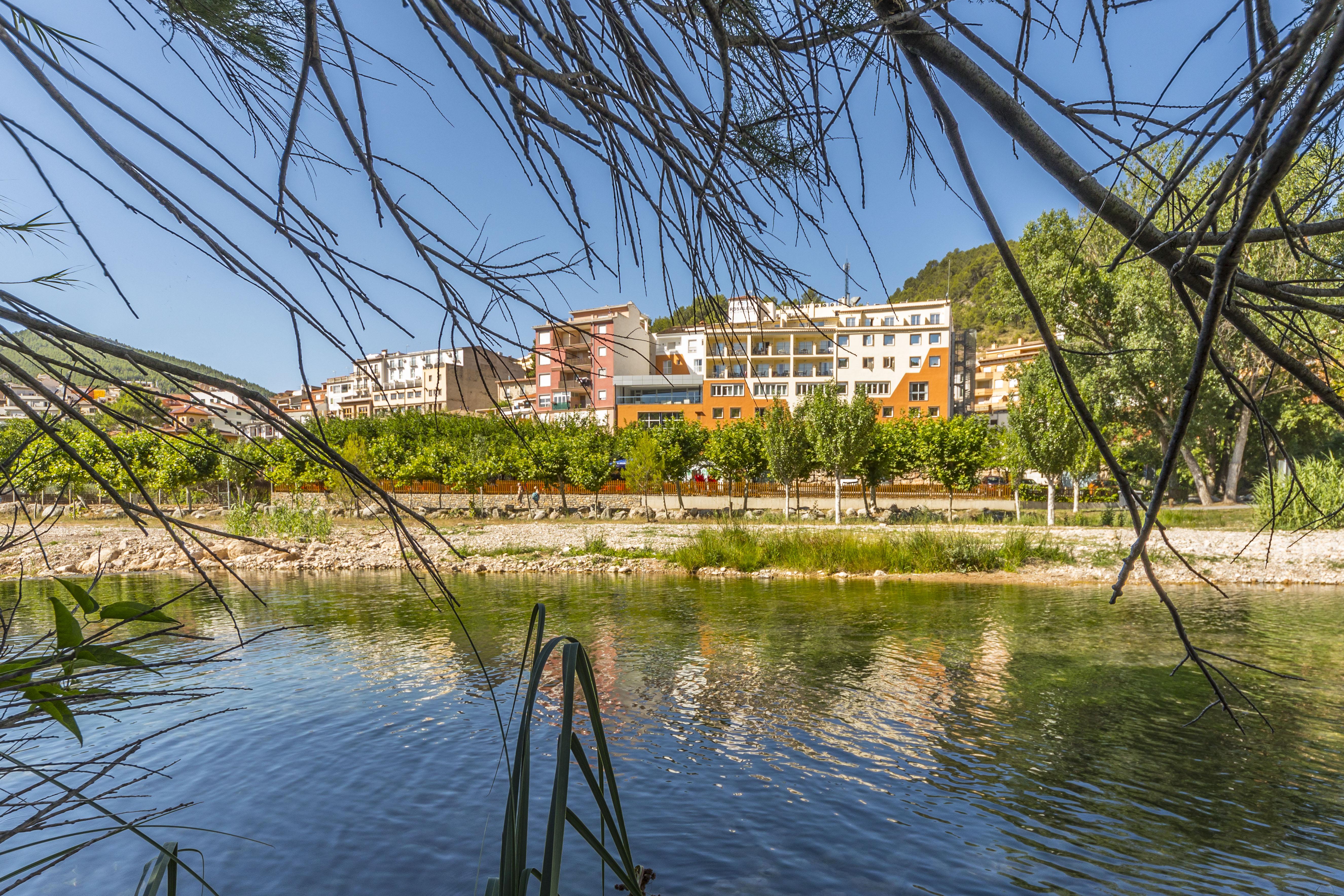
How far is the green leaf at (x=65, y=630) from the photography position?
941 mm

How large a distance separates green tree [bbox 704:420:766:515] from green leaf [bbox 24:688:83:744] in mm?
30462

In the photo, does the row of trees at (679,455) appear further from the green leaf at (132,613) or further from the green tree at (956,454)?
the green leaf at (132,613)

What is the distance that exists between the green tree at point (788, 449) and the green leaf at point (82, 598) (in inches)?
986

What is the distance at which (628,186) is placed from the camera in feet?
4.63

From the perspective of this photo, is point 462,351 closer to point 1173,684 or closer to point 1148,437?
point 1173,684

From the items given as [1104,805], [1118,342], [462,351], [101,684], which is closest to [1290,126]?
[462,351]

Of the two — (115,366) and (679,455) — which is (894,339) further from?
(115,366)

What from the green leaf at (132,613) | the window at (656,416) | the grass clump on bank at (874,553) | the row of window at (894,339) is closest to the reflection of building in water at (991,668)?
the grass clump on bank at (874,553)

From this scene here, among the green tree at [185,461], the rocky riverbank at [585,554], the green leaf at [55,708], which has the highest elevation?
the green tree at [185,461]

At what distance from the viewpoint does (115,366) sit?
1.14m

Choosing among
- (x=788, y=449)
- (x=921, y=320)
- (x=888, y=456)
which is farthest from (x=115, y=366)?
(x=921, y=320)

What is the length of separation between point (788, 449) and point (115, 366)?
2564cm

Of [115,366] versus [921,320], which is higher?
[921,320]

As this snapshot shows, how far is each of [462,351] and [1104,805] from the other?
18.5 feet
